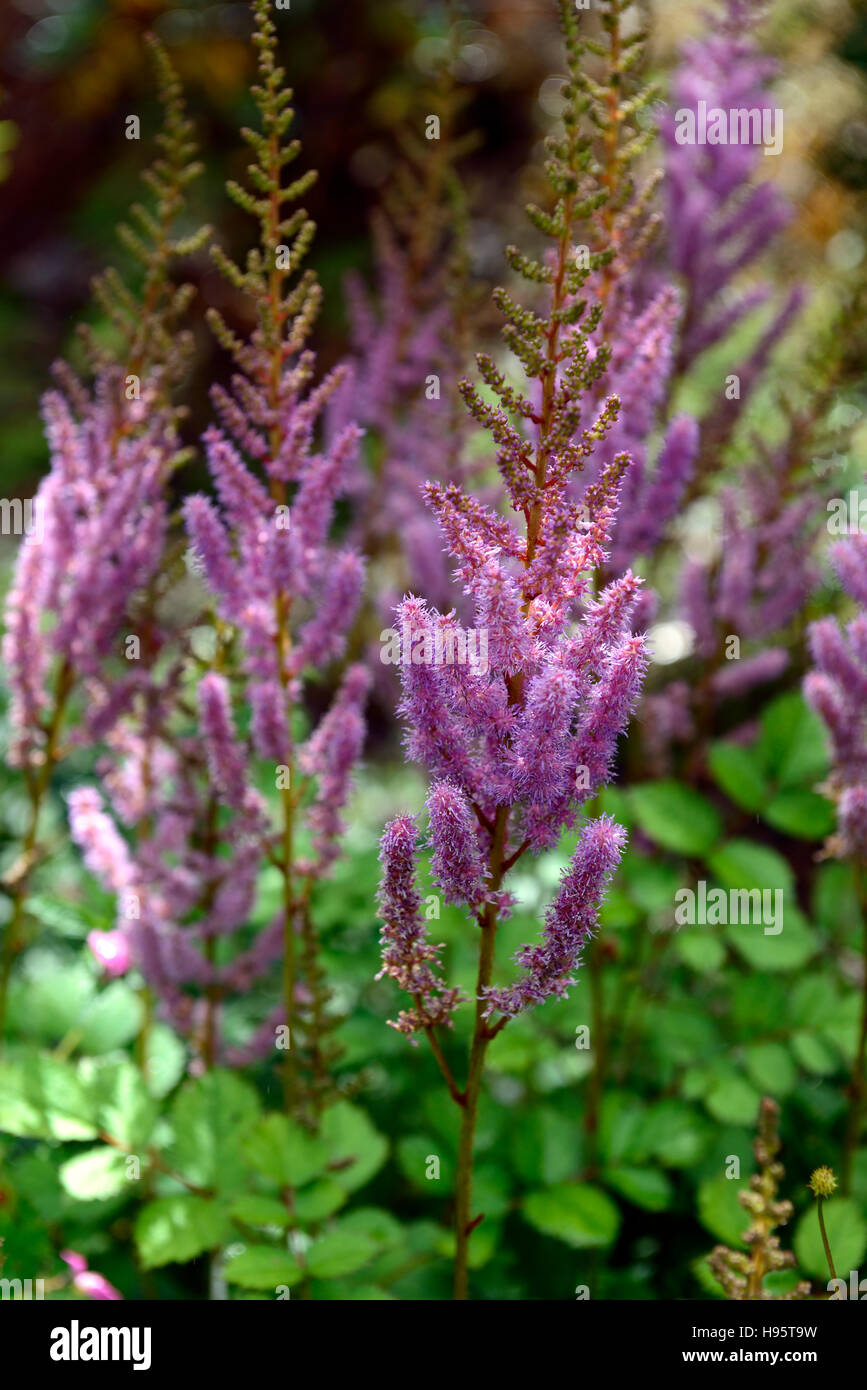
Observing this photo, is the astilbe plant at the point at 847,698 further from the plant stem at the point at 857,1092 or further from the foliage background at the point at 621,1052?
the foliage background at the point at 621,1052

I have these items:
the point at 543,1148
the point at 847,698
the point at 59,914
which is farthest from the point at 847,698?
the point at 59,914

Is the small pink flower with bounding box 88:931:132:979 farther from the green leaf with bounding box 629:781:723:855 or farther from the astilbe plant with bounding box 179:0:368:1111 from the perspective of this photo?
the green leaf with bounding box 629:781:723:855

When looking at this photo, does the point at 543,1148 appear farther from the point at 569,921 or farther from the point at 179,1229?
the point at 569,921

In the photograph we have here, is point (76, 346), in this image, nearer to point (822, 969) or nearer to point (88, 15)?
point (88, 15)

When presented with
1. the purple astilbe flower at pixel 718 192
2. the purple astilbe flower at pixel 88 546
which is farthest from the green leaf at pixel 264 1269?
the purple astilbe flower at pixel 718 192

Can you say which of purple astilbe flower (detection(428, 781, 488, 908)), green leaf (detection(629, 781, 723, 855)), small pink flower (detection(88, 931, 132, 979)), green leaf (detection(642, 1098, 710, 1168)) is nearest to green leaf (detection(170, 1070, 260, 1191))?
small pink flower (detection(88, 931, 132, 979))
